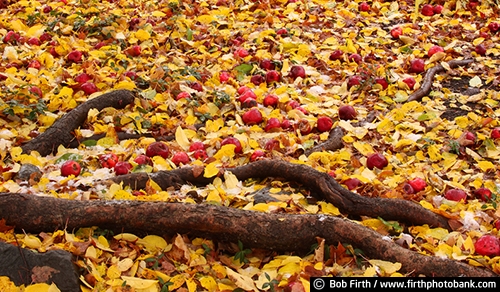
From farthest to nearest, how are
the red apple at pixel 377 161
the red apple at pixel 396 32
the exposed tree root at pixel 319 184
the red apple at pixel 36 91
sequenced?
1. the red apple at pixel 396 32
2. the red apple at pixel 36 91
3. the red apple at pixel 377 161
4. the exposed tree root at pixel 319 184

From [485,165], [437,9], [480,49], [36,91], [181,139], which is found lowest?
[485,165]

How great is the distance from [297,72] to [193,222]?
3635 millimetres

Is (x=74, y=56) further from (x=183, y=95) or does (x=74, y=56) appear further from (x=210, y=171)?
(x=210, y=171)

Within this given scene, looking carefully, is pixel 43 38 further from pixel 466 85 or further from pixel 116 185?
pixel 466 85

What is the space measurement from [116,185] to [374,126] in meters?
2.70

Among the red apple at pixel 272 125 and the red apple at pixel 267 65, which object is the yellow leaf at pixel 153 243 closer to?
the red apple at pixel 272 125

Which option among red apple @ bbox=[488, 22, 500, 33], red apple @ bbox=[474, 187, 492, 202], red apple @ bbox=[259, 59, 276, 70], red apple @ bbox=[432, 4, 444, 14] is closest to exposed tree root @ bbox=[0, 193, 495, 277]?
red apple @ bbox=[474, 187, 492, 202]

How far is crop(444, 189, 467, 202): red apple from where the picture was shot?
4098 millimetres

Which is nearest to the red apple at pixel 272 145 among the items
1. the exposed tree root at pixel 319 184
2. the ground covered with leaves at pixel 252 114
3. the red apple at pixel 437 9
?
the ground covered with leaves at pixel 252 114

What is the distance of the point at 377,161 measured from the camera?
466 cm

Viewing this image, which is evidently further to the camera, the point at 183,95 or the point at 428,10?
the point at 428,10

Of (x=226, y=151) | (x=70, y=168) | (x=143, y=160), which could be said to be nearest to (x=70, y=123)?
(x=70, y=168)

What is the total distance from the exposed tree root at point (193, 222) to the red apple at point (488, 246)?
1.91 ft

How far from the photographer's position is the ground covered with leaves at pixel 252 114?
324 centimetres
